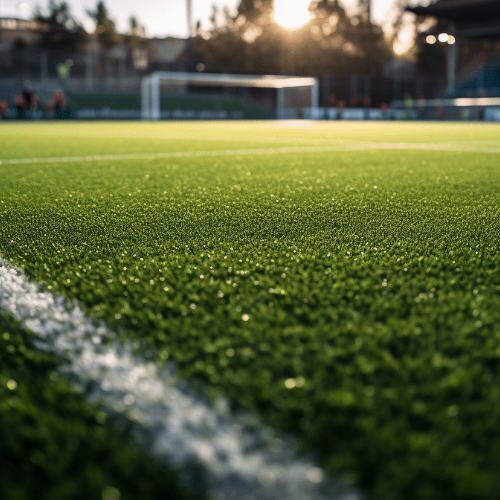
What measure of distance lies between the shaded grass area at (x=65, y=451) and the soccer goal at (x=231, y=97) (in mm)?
32749

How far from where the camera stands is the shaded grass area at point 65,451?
29.8 inches

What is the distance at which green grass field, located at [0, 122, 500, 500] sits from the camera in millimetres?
810

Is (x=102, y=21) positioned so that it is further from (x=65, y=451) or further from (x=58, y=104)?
(x=65, y=451)

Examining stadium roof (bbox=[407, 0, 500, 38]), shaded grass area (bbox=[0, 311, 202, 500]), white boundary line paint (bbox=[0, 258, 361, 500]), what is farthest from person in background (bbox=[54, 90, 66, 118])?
shaded grass area (bbox=[0, 311, 202, 500])

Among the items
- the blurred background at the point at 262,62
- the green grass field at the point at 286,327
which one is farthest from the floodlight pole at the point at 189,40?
the green grass field at the point at 286,327

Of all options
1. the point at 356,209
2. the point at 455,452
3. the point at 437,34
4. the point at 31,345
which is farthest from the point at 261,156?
the point at 437,34

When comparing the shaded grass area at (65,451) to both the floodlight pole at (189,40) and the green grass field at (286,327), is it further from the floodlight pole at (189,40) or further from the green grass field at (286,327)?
the floodlight pole at (189,40)

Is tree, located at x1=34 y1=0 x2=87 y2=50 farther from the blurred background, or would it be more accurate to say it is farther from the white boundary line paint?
the white boundary line paint

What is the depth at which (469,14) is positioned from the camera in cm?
3653

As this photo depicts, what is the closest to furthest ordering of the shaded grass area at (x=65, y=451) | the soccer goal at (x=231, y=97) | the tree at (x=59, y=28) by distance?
1. the shaded grass area at (x=65, y=451)
2. the soccer goal at (x=231, y=97)
3. the tree at (x=59, y=28)

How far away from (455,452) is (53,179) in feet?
11.4

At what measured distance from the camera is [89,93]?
36.2 meters

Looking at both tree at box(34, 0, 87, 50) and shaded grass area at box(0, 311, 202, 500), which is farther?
tree at box(34, 0, 87, 50)

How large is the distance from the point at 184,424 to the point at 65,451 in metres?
0.17
